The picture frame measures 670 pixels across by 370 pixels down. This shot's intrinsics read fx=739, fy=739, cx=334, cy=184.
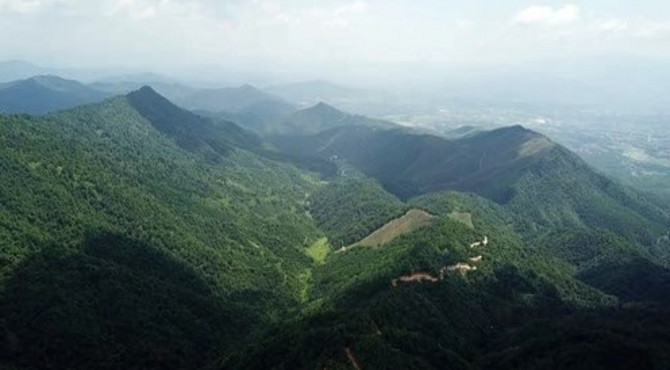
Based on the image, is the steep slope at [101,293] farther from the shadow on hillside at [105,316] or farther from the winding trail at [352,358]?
the winding trail at [352,358]

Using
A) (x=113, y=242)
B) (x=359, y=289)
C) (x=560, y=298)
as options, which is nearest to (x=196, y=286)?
(x=113, y=242)

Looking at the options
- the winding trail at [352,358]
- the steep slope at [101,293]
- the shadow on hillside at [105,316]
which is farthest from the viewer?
the steep slope at [101,293]

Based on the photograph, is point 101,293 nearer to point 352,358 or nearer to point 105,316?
point 105,316

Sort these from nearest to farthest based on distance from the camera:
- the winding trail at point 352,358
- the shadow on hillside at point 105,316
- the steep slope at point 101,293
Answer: the winding trail at point 352,358 < the shadow on hillside at point 105,316 < the steep slope at point 101,293

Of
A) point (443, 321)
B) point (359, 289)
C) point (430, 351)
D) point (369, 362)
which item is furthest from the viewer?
point (359, 289)

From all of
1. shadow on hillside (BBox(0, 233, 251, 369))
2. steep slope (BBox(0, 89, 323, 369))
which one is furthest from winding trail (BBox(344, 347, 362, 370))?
shadow on hillside (BBox(0, 233, 251, 369))

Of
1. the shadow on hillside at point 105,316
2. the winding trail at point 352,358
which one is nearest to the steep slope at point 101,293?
the shadow on hillside at point 105,316

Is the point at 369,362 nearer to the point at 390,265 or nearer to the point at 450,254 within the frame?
the point at 390,265

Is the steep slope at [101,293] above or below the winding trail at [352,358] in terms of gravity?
below

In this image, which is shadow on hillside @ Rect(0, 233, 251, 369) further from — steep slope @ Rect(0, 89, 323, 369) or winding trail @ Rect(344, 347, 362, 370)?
winding trail @ Rect(344, 347, 362, 370)
